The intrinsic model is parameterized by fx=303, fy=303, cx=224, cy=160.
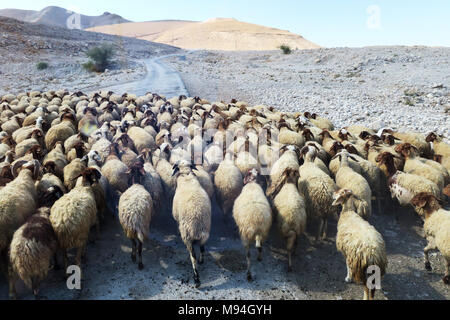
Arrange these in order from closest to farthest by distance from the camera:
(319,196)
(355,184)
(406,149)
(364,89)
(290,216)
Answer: (290,216), (319,196), (355,184), (406,149), (364,89)

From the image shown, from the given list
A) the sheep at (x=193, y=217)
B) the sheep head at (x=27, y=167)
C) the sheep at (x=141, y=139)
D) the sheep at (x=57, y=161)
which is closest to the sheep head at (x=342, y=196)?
the sheep at (x=193, y=217)

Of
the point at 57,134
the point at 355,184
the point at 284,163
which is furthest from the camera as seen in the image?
the point at 57,134

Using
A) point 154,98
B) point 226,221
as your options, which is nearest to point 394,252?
point 226,221

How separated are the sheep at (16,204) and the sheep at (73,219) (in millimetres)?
611

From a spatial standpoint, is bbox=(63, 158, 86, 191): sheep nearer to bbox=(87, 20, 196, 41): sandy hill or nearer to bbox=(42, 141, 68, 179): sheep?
bbox=(42, 141, 68, 179): sheep

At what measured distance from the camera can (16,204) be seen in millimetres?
5789

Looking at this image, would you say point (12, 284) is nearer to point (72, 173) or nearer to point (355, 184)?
point (72, 173)

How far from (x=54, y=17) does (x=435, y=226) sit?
169 meters

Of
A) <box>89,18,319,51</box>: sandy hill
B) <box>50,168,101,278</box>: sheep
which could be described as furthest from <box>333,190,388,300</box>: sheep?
<box>89,18,319,51</box>: sandy hill

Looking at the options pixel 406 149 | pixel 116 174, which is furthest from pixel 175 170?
pixel 406 149

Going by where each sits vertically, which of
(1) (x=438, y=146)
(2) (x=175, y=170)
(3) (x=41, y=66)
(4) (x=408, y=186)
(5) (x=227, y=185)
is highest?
(3) (x=41, y=66)

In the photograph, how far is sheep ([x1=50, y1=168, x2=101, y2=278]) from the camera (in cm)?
Result: 548

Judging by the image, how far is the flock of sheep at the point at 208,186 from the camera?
548 cm

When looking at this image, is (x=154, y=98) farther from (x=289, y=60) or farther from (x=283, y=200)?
(x=289, y=60)
